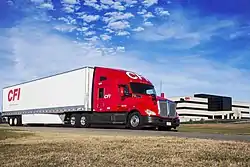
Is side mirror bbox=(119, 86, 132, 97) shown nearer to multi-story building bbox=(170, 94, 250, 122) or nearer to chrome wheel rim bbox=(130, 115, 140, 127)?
chrome wheel rim bbox=(130, 115, 140, 127)

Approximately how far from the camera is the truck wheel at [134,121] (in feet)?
68.4

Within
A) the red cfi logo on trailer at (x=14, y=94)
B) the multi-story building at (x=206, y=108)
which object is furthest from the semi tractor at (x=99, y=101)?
the multi-story building at (x=206, y=108)

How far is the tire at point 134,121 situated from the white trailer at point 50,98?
12.1 ft

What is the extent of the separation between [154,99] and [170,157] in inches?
543

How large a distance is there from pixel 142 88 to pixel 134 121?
2.12 meters

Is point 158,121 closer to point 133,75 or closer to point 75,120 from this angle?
point 133,75

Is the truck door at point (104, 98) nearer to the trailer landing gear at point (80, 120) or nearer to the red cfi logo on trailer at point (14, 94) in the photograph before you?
the trailer landing gear at point (80, 120)

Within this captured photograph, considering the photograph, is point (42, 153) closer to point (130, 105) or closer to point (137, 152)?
point (137, 152)

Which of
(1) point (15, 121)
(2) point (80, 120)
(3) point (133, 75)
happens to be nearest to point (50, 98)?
(2) point (80, 120)

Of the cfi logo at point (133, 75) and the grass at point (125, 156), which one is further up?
the cfi logo at point (133, 75)

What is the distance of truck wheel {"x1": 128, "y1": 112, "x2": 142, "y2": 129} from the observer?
68.4 ft

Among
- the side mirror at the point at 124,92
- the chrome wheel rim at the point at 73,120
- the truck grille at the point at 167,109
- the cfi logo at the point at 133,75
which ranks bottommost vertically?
the chrome wheel rim at the point at 73,120

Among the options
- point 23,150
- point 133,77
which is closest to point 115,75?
point 133,77

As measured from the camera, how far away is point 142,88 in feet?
72.1
